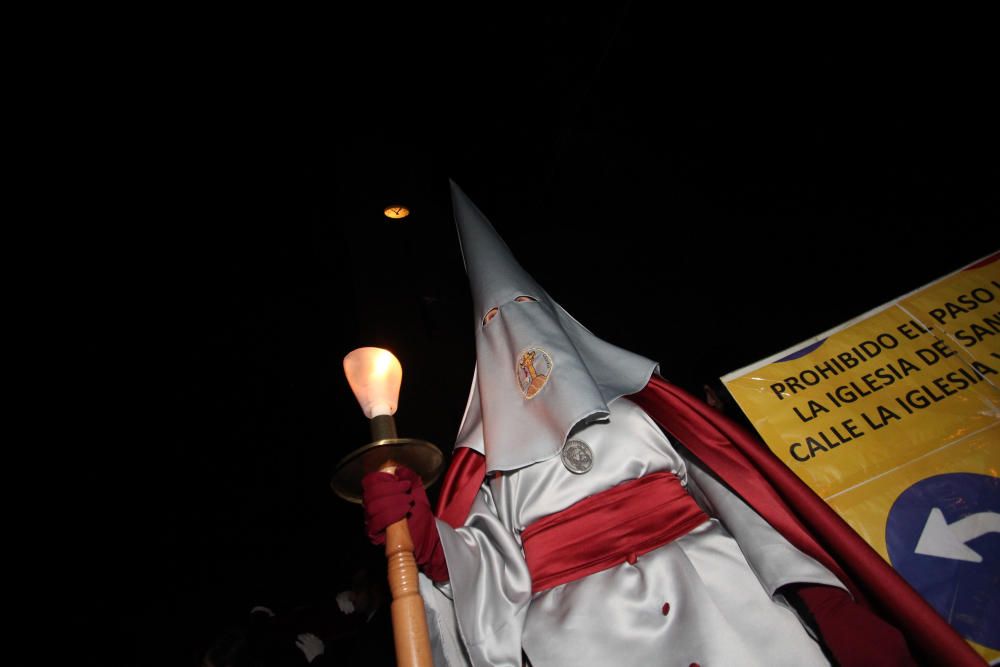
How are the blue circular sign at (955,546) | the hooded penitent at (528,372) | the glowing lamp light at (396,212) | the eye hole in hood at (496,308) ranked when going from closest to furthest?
the blue circular sign at (955,546), the hooded penitent at (528,372), the eye hole in hood at (496,308), the glowing lamp light at (396,212)

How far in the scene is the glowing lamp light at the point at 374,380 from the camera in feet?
3.12

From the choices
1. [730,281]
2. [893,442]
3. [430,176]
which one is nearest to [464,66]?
[430,176]

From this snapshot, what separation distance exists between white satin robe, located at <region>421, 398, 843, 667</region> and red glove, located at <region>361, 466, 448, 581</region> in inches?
2.1

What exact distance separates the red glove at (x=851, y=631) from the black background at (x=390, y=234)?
50.3 inches

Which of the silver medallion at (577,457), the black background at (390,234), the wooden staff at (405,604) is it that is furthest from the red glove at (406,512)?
the black background at (390,234)

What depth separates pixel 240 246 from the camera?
2482 mm

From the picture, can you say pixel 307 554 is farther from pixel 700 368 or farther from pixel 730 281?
pixel 730 281

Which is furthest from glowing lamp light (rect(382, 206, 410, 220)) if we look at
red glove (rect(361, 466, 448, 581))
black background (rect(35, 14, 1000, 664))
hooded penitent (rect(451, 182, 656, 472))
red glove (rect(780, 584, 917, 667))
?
red glove (rect(780, 584, 917, 667))

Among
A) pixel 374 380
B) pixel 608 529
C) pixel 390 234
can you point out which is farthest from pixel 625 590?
pixel 390 234

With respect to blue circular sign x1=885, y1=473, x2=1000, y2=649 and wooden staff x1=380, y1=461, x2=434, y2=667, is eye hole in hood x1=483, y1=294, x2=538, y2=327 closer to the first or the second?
wooden staff x1=380, y1=461, x2=434, y2=667

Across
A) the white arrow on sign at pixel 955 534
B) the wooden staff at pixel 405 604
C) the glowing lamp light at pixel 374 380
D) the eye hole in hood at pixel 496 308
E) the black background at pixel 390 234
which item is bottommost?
the white arrow on sign at pixel 955 534

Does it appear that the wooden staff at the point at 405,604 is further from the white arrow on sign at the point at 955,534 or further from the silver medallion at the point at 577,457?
the white arrow on sign at the point at 955,534

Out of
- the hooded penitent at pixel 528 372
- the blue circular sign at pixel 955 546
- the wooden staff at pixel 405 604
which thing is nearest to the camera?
the wooden staff at pixel 405 604

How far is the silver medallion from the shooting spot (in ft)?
3.99
